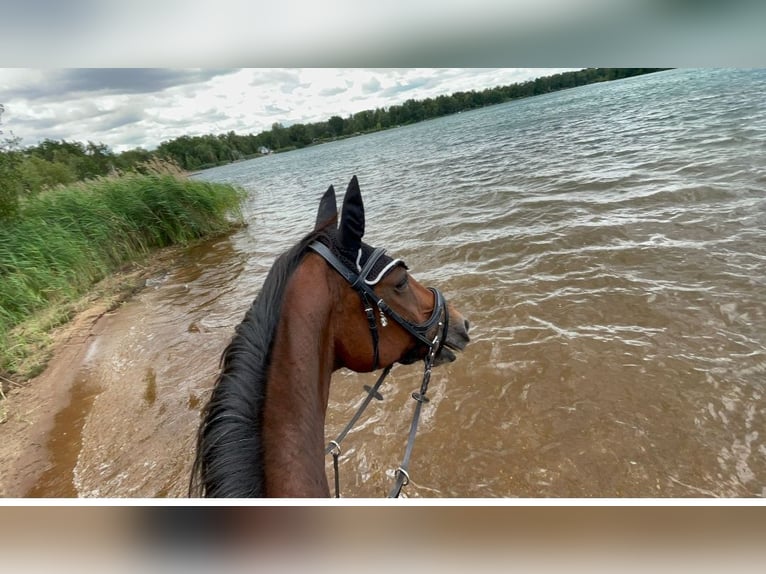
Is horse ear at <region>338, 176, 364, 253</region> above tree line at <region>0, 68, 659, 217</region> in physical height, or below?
below

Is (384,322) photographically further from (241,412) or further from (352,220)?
(241,412)

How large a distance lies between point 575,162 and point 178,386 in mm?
10436

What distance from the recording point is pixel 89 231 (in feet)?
24.0

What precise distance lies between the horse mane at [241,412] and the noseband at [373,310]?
0.17 meters

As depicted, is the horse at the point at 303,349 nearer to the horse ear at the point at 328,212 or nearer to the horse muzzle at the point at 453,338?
the horse ear at the point at 328,212

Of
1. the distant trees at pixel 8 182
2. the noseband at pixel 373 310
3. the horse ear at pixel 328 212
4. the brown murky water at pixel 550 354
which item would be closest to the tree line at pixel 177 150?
the distant trees at pixel 8 182

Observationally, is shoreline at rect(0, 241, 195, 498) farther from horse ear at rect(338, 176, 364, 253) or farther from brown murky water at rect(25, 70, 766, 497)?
horse ear at rect(338, 176, 364, 253)

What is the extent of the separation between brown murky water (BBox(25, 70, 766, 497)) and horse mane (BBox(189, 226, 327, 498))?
1.73 metres

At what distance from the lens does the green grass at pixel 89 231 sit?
199 inches

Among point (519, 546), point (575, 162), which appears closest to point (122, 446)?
point (519, 546)

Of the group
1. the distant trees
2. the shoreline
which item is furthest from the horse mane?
the distant trees

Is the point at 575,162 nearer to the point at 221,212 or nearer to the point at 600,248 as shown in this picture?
the point at 600,248

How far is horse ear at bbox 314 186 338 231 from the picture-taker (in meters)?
1.71

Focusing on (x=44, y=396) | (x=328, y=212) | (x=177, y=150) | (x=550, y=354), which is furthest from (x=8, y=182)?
(x=550, y=354)
